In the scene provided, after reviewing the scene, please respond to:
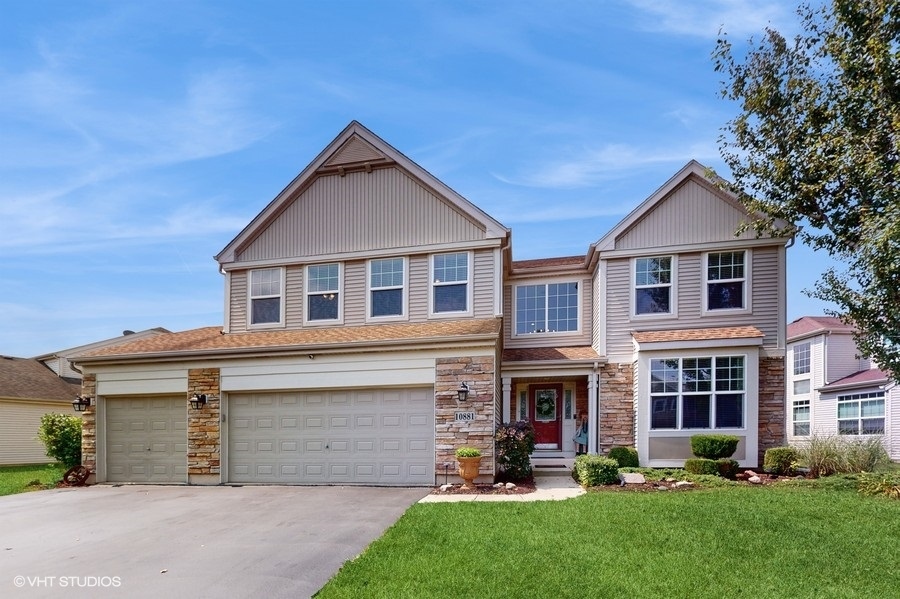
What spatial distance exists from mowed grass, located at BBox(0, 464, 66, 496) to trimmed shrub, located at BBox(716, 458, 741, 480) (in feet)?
52.4

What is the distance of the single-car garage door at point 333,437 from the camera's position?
1200 cm

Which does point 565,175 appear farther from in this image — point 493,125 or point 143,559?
point 143,559

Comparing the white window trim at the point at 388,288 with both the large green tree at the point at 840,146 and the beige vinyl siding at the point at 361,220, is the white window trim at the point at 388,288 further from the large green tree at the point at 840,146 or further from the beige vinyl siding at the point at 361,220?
the large green tree at the point at 840,146

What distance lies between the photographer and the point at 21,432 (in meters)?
20.7

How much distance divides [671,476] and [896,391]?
14094 millimetres

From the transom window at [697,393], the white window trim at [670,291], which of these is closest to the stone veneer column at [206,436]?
the transom window at [697,393]

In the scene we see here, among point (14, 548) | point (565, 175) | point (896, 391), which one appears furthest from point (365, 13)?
point (896, 391)

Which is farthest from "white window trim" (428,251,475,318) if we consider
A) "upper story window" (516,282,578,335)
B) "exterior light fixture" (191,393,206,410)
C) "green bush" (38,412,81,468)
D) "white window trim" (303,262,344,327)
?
"green bush" (38,412,81,468)

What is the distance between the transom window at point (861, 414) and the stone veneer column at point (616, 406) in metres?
12.3

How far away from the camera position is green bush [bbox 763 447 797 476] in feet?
40.1

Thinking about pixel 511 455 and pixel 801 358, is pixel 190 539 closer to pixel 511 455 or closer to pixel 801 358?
pixel 511 455

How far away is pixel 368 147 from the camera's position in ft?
50.1

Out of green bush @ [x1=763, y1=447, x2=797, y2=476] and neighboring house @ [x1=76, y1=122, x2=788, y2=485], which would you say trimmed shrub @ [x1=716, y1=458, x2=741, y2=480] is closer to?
green bush @ [x1=763, y1=447, x2=797, y2=476]

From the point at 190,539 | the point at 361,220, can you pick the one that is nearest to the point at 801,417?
the point at 361,220
